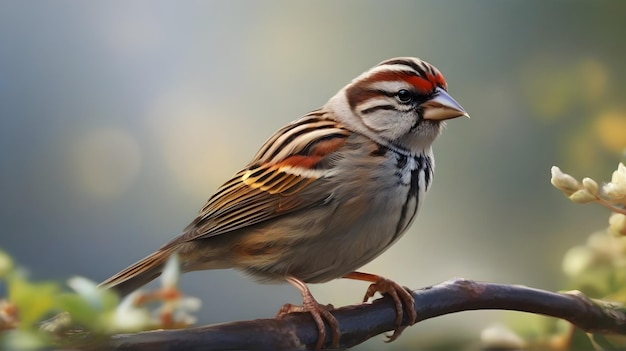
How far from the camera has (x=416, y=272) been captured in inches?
49.9

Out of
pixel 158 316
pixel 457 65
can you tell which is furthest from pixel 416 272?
pixel 158 316

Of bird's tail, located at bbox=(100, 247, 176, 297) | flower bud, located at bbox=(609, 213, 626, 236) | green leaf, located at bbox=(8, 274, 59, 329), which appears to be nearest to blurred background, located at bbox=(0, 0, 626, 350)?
bird's tail, located at bbox=(100, 247, 176, 297)

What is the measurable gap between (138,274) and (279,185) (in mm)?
220

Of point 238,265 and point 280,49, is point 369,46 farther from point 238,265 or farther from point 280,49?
point 238,265

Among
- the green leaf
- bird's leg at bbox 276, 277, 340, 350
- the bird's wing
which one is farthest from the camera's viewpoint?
the bird's wing

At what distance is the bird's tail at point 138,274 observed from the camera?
37.3 inches

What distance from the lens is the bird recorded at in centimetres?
94

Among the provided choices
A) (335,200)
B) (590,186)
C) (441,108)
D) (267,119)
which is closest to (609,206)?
(590,186)

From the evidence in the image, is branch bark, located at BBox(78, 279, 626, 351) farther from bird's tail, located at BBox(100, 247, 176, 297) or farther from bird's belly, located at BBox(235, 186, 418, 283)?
bird's tail, located at BBox(100, 247, 176, 297)

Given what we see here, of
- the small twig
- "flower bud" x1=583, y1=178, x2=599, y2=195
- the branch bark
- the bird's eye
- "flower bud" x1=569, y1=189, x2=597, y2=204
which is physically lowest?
the branch bark

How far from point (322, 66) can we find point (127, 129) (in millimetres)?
329

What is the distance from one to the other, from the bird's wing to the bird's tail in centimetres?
2

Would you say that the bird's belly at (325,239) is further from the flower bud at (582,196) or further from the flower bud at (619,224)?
the flower bud at (619,224)

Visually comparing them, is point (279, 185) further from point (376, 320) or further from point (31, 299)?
point (31, 299)
